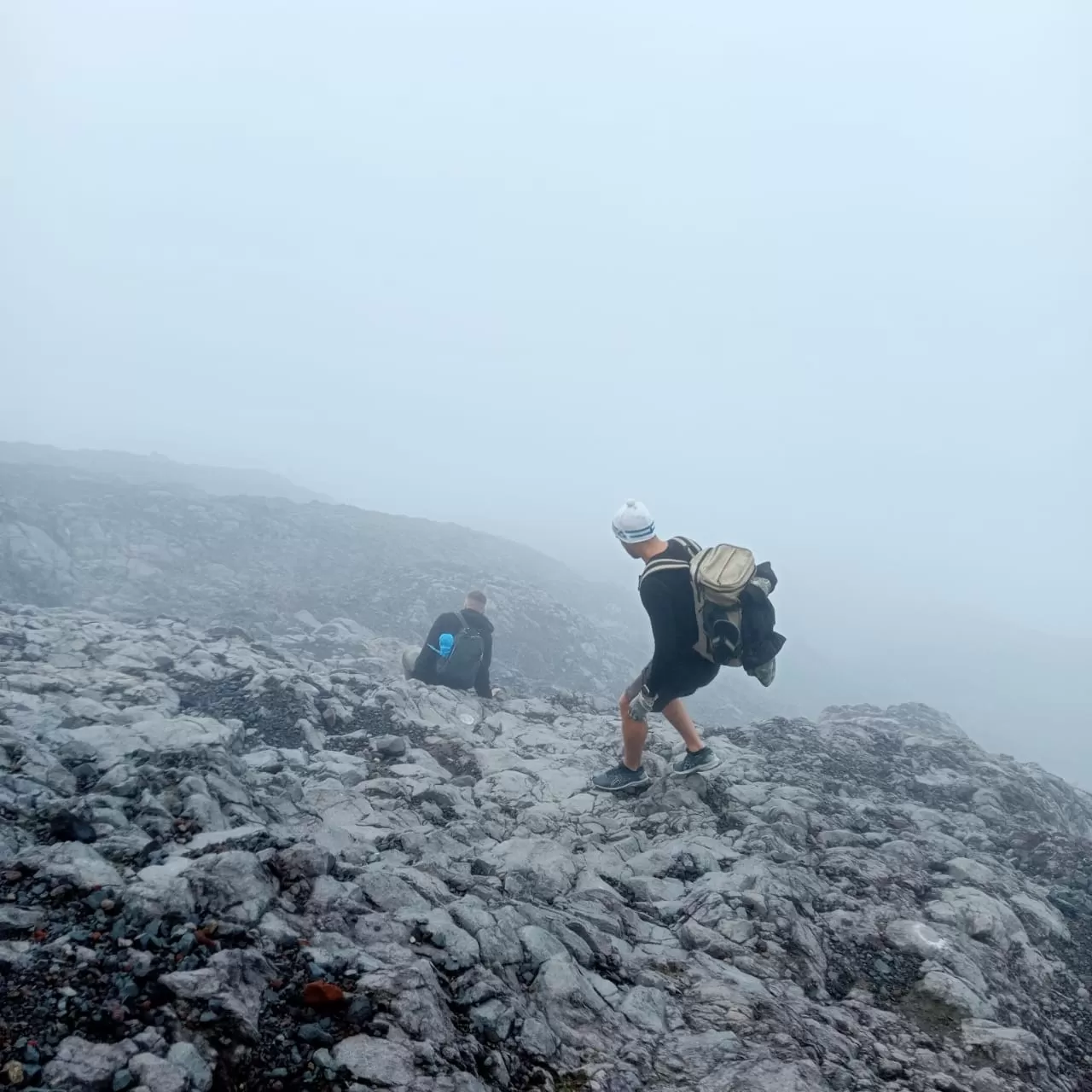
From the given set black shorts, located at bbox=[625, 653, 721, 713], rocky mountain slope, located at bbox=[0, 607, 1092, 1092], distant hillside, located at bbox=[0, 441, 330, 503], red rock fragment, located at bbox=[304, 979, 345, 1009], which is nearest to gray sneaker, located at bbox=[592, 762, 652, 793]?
rocky mountain slope, located at bbox=[0, 607, 1092, 1092]

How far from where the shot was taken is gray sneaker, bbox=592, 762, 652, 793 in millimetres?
8703

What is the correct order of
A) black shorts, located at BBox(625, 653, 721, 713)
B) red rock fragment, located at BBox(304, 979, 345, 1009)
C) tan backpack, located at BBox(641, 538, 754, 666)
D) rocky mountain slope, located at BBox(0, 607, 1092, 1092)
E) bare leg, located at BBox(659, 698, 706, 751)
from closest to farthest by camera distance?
rocky mountain slope, located at BBox(0, 607, 1092, 1092) → red rock fragment, located at BBox(304, 979, 345, 1009) → tan backpack, located at BBox(641, 538, 754, 666) → black shorts, located at BBox(625, 653, 721, 713) → bare leg, located at BBox(659, 698, 706, 751)

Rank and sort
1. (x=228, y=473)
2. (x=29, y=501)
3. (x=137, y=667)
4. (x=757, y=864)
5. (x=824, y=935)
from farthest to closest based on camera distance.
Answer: (x=228, y=473) → (x=29, y=501) → (x=137, y=667) → (x=757, y=864) → (x=824, y=935)

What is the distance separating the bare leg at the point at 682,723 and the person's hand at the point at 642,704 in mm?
200

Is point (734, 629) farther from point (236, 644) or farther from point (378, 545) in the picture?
point (378, 545)

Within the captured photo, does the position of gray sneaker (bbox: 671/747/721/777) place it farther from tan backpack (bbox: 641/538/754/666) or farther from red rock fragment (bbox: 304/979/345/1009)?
red rock fragment (bbox: 304/979/345/1009)

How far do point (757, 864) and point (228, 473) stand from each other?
86.7m

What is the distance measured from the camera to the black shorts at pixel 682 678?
24.7 feet

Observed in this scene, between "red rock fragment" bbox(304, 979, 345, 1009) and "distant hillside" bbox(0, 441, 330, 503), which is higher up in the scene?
"red rock fragment" bbox(304, 979, 345, 1009)

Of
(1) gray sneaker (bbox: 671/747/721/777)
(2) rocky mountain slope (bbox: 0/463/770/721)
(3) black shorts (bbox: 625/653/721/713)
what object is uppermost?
(3) black shorts (bbox: 625/653/721/713)

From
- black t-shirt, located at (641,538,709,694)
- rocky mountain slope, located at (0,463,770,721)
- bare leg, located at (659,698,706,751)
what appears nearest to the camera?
black t-shirt, located at (641,538,709,694)

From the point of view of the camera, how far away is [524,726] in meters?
12.2

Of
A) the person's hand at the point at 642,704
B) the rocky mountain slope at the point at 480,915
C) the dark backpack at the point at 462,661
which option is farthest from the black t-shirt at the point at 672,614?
the dark backpack at the point at 462,661

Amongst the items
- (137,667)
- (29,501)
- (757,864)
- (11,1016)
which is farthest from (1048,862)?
(29,501)
